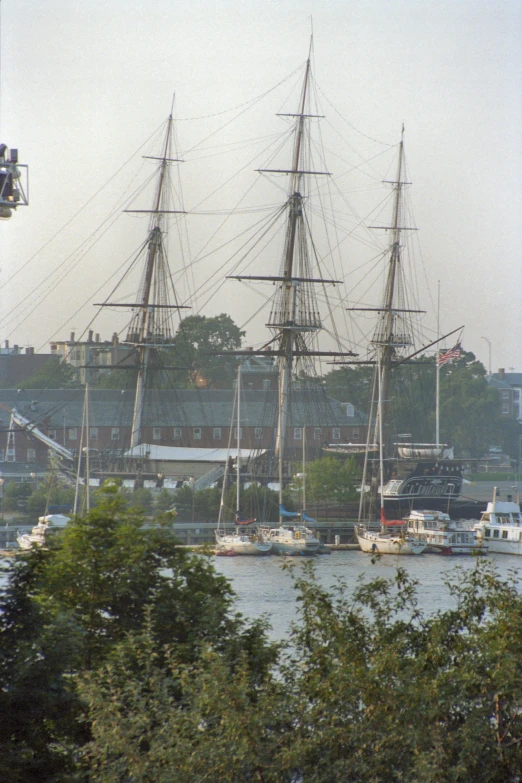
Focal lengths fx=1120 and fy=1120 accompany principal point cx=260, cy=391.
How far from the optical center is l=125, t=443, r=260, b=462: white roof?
4403 cm

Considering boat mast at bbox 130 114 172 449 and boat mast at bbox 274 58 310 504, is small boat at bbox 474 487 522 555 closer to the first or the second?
boat mast at bbox 274 58 310 504

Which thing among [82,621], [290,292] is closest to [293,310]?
[290,292]

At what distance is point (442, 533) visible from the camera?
35.5 m

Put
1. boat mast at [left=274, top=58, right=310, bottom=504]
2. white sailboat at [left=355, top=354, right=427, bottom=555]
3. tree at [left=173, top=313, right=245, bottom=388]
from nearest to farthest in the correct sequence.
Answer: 1. white sailboat at [left=355, top=354, right=427, bottom=555]
2. boat mast at [left=274, top=58, right=310, bottom=504]
3. tree at [left=173, top=313, right=245, bottom=388]

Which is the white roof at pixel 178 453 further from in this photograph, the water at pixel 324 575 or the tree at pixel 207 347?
the water at pixel 324 575

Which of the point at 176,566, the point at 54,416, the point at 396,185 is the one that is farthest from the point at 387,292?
the point at 176,566

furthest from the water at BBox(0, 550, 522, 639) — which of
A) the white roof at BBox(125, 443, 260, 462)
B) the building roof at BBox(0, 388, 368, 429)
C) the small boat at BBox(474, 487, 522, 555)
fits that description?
the building roof at BBox(0, 388, 368, 429)

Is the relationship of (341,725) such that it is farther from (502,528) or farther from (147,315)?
(147,315)

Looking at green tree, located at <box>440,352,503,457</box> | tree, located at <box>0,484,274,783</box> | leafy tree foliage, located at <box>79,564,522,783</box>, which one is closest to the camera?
leafy tree foliage, located at <box>79,564,522,783</box>

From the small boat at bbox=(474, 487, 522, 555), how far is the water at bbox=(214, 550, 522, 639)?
0.50m

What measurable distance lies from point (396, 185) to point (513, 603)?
152 ft

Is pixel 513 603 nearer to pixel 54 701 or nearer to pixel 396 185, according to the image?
pixel 54 701

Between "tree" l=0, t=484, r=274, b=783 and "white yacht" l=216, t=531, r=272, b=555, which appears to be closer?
"tree" l=0, t=484, r=274, b=783

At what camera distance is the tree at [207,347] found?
1960 inches
